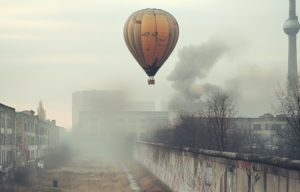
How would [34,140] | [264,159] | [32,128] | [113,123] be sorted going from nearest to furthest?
[264,159] < [32,128] < [34,140] < [113,123]

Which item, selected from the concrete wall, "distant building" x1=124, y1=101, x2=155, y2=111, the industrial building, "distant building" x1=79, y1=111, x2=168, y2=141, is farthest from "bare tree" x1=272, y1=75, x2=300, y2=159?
"distant building" x1=124, y1=101, x2=155, y2=111

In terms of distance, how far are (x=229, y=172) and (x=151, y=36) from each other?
11895 millimetres

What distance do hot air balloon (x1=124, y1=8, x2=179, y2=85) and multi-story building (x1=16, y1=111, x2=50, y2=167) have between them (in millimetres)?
22576

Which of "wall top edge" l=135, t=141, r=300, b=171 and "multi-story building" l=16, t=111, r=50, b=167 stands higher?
"wall top edge" l=135, t=141, r=300, b=171

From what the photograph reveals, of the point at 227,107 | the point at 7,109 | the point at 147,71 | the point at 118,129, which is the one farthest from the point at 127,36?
the point at 118,129

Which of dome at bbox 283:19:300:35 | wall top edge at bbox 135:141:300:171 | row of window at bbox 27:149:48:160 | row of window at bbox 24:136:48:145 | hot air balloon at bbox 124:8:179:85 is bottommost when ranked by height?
row of window at bbox 27:149:48:160

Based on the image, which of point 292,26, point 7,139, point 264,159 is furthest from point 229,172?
point 292,26

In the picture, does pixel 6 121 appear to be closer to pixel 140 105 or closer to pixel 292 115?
pixel 292 115

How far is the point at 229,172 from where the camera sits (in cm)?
1257

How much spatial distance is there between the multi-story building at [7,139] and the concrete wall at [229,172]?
18252 mm

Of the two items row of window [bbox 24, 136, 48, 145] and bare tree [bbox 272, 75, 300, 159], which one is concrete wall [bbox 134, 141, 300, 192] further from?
row of window [bbox 24, 136, 48, 145]

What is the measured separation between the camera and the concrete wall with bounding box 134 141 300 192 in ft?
30.1

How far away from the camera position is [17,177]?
30094 mm

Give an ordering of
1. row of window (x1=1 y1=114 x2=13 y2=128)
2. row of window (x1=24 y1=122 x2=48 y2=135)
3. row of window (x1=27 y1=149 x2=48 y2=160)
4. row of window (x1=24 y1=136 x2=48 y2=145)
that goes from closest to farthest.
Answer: row of window (x1=1 y1=114 x2=13 y2=128) → row of window (x1=24 y1=122 x2=48 y2=135) → row of window (x1=24 y1=136 x2=48 y2=145) → row of window (x1=27 y1=149 x2=48 y2=160)
